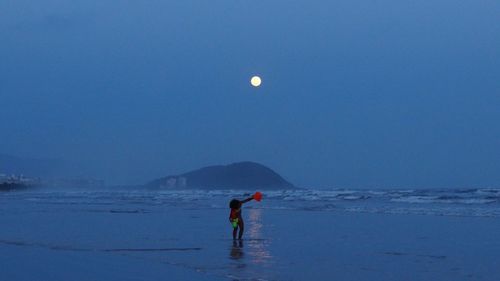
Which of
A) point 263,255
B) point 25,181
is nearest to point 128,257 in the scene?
point 263,255

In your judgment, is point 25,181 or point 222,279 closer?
point 222,279

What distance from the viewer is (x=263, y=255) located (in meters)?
14.3

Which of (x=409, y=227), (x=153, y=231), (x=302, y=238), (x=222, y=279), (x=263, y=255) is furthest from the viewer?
(x=409, y=227)

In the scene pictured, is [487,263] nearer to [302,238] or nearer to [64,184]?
[302,238]

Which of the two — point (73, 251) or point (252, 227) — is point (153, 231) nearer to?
point (252, 227)

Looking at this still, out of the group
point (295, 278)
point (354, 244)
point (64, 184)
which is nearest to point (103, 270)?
point (295, 278)

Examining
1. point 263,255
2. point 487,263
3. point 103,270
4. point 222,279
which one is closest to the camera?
point 222,279

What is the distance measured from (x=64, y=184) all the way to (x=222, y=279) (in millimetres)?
146987

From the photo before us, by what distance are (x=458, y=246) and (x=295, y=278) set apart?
6.32 meters

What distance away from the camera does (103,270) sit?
469 inches

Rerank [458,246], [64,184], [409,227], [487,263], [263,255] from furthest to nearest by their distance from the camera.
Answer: [64,184]
[409,227]
[458,246]
[263,255]
[487,263]

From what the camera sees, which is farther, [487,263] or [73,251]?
[73,251]

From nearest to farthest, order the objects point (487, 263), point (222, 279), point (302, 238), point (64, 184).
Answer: point (222, 279) → point (487, 263) → point (302, 238) → point (64, 184)

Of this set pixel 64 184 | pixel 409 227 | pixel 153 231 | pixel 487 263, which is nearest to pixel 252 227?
pixel 153 231
